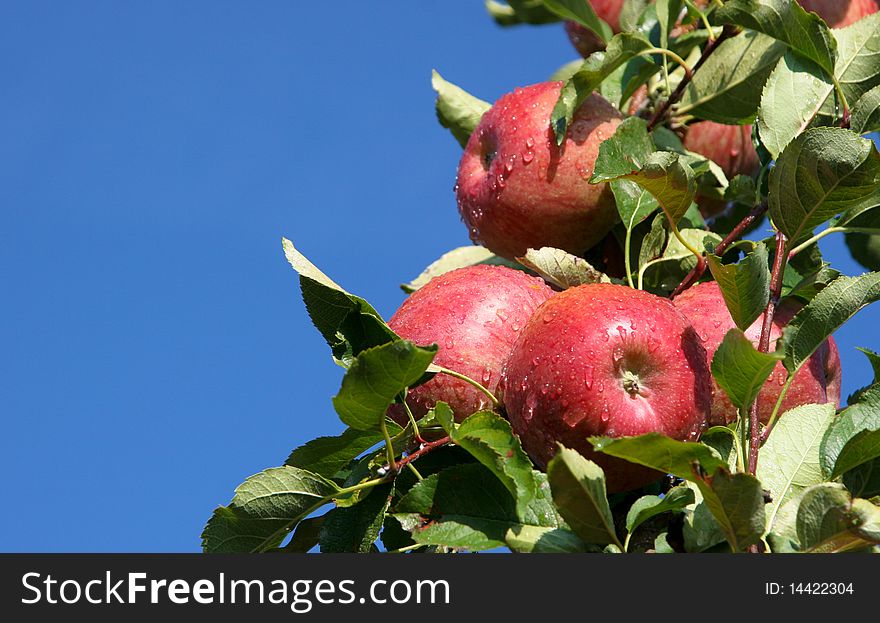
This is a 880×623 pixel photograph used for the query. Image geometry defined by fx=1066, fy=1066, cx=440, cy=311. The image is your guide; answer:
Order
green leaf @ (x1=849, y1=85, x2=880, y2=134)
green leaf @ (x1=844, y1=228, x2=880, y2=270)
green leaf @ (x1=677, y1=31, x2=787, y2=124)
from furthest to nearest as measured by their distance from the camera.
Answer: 1. green leaf @ (x1=844, y1=228, x2=880, y2=270)
2. green leaf @ (x1=677, y1=31, x2=787, y2=124)
3. green leaf @ (x1=849, y1=85, x2=880, y2=134)

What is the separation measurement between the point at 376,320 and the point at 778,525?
1.93ft

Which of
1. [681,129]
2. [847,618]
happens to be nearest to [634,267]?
[681,129]

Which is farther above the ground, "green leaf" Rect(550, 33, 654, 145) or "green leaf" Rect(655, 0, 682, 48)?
"green leaf" Rect(655, 0, 682, 48)

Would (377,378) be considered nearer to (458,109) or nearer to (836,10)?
(458,109)

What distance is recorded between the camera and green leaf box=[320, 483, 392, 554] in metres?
1.52

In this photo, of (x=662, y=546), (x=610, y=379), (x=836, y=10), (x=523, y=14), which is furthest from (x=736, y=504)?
(x=523, y=14)

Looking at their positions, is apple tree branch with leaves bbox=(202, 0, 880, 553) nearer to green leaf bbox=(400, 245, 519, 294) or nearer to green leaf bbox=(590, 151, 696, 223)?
green leaf bbox=(590, 151, 696, 223)

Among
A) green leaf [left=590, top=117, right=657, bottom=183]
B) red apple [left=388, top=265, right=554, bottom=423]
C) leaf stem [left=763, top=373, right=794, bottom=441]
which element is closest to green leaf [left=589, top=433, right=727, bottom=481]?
leaf stem [left=763, top=373, right=794, bottom=441]

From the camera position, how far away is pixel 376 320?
148 cm

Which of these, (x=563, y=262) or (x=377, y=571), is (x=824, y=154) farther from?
(x=377, y=571)

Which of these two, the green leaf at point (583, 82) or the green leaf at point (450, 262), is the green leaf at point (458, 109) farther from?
the green leaf at point (583, 82)

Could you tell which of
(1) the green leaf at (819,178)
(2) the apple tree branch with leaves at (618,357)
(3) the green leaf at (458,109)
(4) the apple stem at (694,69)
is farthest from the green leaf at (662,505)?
(3) the green leaf at (458,109)

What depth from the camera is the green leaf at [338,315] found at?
58.7 inches

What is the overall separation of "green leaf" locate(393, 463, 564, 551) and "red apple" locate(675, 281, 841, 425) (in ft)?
1.18
